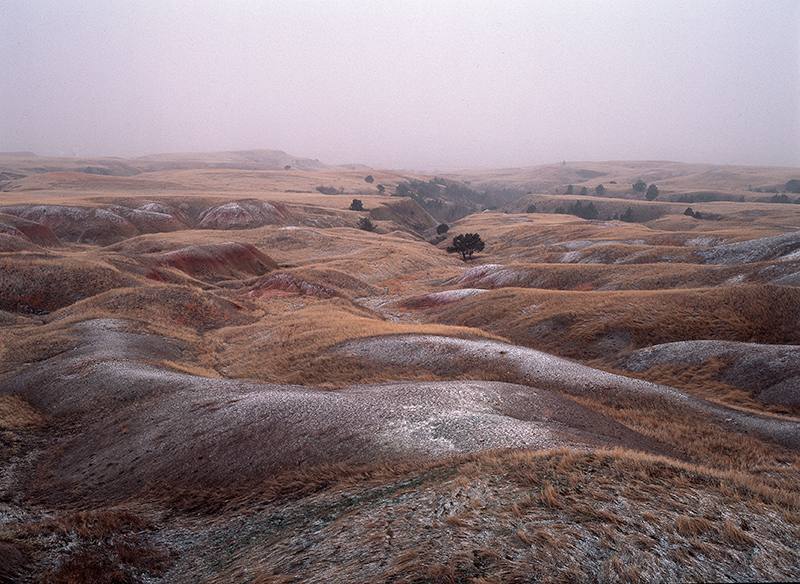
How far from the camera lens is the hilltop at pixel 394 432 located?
538 cm

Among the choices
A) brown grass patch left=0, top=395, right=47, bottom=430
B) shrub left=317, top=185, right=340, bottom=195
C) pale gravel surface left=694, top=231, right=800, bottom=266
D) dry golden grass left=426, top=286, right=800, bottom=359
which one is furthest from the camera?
shrub left=317, top=185, right=340, bottom=195

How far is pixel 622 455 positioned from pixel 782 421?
385 inches

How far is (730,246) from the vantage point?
45188mm

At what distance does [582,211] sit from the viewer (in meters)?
126

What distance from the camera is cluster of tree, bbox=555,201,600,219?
124625mm

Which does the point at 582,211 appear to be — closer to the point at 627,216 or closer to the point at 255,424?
the point at 627,216

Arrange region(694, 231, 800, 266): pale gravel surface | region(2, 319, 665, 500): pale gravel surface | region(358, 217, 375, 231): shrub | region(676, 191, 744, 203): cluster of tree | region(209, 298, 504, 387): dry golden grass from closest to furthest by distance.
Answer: region(2, 319, 665, 500): pale gravel surface → region(209, 298, 504, 387): dry golden grass → region(694, 231, 800, 266): pale gravel surface → region(358, 217, 375, 231): shrub → region(676, 191, 744, 203): cluster of tree

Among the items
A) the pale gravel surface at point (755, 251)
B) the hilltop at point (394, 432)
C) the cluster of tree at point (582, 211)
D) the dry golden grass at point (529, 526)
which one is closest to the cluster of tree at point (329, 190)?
the cluster of tree at point (582, 211)

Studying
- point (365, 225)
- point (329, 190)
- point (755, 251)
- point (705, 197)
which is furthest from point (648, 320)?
point (705, 197)

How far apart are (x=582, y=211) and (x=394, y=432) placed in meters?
131

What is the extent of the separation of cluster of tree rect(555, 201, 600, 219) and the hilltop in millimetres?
93111

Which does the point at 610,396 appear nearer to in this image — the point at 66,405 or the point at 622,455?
the point at 622,455

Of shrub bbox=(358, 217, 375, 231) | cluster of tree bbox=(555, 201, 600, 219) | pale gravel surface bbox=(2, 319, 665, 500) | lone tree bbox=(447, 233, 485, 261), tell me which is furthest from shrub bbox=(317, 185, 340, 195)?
pale gravel surface bbox=(2, 319, 665, 500)

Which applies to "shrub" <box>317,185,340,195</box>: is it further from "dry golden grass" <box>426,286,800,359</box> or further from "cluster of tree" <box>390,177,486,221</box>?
"dry golden grass" <box>426,286,800,359</box>
